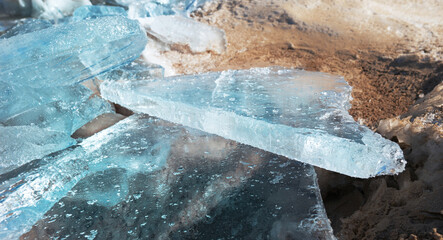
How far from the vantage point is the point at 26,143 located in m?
1.72

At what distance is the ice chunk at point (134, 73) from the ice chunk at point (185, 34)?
0.79 m

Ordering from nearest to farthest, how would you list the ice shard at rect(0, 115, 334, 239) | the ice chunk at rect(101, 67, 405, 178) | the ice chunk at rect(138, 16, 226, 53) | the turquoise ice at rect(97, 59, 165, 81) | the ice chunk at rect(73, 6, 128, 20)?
the ice shard at rect(0, 115, 334, 239), the ice chunk at rect(101, 67, 405, 178), the turquoise ice at rect(97, 59, 165, 81), the ice chunk at rect(73, 6, 128, 20), the ice chunk at rect(138, 16, 226, 53)

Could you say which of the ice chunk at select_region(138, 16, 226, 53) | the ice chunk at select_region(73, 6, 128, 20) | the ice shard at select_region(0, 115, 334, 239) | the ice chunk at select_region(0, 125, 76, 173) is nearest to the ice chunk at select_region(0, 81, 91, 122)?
the ice chunk at select_region(0, 125, 76, 173)

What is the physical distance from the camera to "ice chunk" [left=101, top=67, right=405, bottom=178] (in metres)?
1.40

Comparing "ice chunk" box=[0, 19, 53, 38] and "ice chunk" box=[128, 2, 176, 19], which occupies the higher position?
"ice chunk" box=[0, 19, 53, 38]

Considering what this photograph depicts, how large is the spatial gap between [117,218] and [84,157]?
1.49 ft

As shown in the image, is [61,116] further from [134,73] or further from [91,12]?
[91,12]

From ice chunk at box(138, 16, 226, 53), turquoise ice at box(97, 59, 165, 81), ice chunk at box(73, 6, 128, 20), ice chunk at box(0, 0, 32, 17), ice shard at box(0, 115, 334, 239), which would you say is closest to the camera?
ice shard at box(0, 115, 334, 239)

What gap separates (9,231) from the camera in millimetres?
1300

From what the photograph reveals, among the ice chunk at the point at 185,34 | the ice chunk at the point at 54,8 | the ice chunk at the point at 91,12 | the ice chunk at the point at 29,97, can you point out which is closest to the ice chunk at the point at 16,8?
the ice chunk at the point at 54,8

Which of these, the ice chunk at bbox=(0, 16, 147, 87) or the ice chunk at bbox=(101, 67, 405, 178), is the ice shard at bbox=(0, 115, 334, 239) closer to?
the ice chunk at bbox=(101, 67, 405, 178)

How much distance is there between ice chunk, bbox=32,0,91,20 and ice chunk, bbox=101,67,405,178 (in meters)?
1.50

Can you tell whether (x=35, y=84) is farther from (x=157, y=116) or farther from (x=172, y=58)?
(x=172, y=58)

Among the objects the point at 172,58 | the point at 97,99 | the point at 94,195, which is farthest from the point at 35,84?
the point at 172,58
